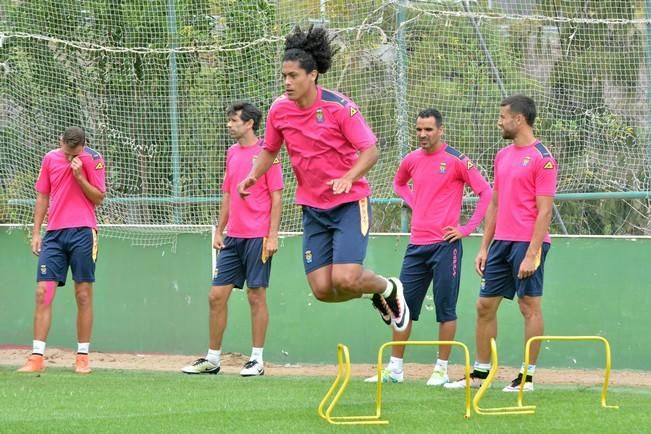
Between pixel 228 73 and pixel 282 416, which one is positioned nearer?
pixel 282 416

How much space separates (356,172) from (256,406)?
1770 mm

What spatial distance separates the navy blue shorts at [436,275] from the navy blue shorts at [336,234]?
5.20ft

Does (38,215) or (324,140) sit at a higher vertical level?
(324,140)

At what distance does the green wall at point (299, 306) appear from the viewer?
11617mm

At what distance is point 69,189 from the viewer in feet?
36.0

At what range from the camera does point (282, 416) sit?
7.50 m

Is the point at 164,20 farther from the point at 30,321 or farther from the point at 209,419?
the point at 209,419

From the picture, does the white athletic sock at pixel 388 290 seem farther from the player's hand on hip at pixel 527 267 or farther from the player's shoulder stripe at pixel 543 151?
the player's shoulder stripe at pixel 543 151

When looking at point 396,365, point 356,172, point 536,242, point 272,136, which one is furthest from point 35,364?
point 536,242

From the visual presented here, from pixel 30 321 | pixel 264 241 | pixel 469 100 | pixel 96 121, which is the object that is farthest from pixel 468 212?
pixel 30 321

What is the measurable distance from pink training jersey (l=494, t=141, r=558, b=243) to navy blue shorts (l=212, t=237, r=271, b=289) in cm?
239

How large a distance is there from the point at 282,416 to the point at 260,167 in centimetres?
208

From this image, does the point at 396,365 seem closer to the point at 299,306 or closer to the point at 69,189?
the point at 299,306

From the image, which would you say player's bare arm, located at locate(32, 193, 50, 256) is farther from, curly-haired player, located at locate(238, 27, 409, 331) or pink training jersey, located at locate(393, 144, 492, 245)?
pink training jersey, located at locate(393, 144, 492, 245)
